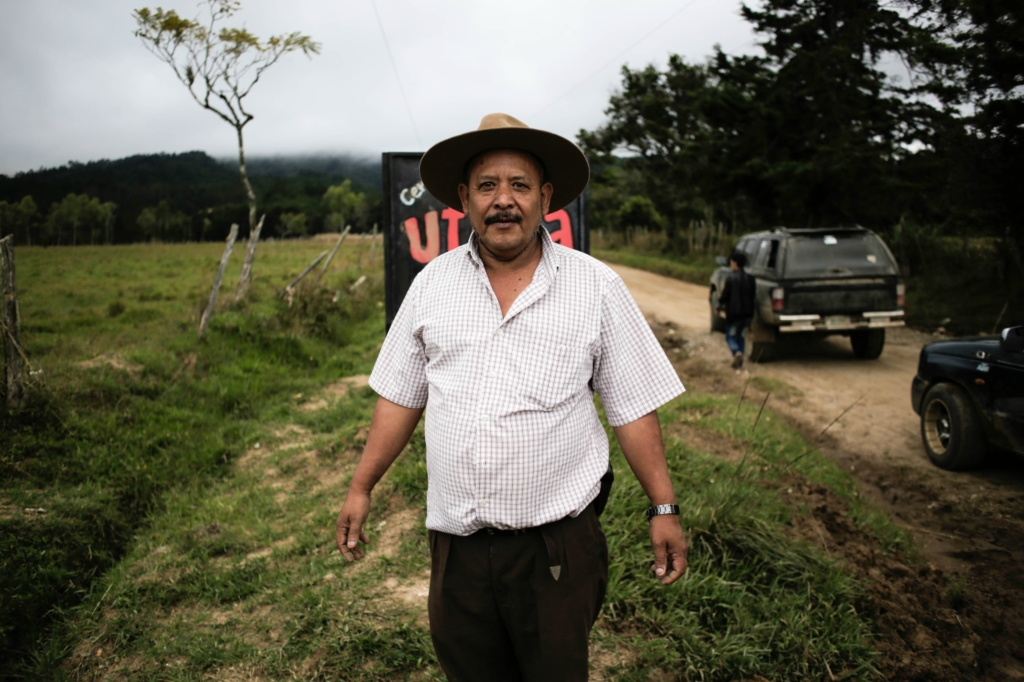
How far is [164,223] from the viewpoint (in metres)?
10.1

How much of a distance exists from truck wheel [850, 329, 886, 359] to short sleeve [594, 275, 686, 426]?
7979 mm

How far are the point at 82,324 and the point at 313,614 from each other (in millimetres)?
5589

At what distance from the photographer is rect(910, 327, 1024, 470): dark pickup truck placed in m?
4.38

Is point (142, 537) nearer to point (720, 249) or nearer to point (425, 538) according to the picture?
point (425, 538)

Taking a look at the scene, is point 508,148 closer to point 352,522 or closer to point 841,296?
point 352,522

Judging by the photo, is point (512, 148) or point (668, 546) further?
point (512, 148)

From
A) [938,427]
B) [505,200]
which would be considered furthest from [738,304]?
[505,200]

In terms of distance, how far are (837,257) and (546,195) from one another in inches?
302

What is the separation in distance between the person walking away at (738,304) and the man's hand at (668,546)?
6876 mm

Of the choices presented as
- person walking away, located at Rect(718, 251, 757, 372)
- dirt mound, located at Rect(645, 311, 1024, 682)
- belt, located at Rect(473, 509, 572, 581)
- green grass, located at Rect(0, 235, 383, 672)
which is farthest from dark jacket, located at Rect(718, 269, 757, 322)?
belt, located at Rect(473, 509, 572, 581)

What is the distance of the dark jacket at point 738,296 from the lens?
8.34m

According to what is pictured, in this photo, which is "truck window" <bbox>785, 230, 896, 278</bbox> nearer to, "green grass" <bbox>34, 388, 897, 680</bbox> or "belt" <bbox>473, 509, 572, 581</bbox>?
"green grass" <bbox>34, 388, 897, 680</bbox>

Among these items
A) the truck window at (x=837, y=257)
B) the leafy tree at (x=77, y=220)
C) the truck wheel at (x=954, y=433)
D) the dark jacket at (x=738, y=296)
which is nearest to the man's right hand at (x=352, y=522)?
the truck wheel at (x=954, y=433)

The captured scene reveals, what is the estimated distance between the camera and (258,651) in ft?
9.47
